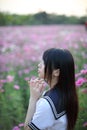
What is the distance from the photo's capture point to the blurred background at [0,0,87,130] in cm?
268

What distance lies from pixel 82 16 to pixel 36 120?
1.24 meters

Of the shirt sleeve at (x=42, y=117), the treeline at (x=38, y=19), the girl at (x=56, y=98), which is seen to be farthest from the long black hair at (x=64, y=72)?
the treeline at (x=38, y=19)

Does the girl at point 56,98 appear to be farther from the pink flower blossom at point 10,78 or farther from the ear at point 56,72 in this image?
the pink flower blossom at point 10,78

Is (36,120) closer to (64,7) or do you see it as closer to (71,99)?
(71,99)

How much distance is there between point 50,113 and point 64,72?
23 centimetres

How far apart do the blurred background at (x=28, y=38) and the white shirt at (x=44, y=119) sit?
85cm

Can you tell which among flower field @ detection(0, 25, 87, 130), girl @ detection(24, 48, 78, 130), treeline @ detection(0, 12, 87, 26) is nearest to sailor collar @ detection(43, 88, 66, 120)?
girl @ detection(24, 48, 78, 130)

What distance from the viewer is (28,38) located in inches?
108

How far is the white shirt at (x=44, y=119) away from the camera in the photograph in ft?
5.79

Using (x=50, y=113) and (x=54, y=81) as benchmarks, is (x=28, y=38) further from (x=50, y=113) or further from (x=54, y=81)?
(x=50, y=113)

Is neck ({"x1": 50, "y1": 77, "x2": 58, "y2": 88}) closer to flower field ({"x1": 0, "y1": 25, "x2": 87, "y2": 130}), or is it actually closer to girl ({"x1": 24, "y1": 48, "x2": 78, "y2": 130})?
girl ({"x1": 24, "y1": 48, "x2": 78, "y2": 130})

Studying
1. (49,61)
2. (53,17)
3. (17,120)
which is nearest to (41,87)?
(49,61)

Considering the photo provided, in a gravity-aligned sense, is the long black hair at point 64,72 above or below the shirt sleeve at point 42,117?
above

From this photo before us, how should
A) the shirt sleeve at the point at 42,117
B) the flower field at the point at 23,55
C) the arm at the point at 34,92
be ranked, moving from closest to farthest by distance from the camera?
the shirt sleeve at the point at 42,117
the arm at the point at 34,92
the flower field at the point at 23,55
